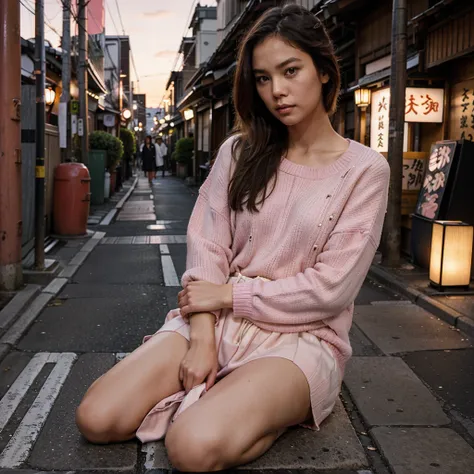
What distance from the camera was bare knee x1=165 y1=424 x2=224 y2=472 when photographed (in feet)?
8.09

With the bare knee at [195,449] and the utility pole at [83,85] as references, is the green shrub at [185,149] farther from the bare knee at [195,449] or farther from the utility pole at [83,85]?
the bare knee at [195,449]

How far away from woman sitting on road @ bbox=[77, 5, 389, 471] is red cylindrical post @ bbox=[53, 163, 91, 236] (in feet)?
29.8

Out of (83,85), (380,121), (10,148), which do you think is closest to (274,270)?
(10,148)

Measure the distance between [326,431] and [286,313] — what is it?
0.85 metres

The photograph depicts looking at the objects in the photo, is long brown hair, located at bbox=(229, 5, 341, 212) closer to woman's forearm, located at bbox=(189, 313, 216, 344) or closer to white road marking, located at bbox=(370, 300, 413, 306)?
woman's forearm, located at bbox=(189, 313, 216, 344)

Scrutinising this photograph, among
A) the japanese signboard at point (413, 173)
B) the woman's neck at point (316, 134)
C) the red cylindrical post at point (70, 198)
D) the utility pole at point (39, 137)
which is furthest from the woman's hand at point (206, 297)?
the red cylindrical post at point (70, 198)

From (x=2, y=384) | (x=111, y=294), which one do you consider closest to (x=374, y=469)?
(x=2, y=384)

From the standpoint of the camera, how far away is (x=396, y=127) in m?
8.52

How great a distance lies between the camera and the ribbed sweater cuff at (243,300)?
2881 mm

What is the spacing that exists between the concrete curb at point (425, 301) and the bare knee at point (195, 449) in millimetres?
3841

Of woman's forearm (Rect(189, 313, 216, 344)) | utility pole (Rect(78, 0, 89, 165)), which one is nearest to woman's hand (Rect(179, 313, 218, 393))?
woman's forearm (Rect(189, 313, 216, 344))

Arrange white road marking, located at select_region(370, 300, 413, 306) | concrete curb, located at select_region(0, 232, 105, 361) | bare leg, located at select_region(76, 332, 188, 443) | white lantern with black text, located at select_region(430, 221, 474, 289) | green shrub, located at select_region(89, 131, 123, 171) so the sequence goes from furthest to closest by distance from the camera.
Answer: green shrub, located at select_region(89, 131, 123, 171) < white lantern with black text, located at select_region(430, 221, 474, 289) < white road marking, located at select_region(370, 300, 413, 306) < concrete curb, located at select_region(0, 232, 105, 361) < bare leg, located at select_region(76, 332, 188, 443)

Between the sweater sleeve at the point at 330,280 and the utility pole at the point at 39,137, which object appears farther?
the utility pole at the point at 39,137

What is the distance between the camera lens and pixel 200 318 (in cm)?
292
